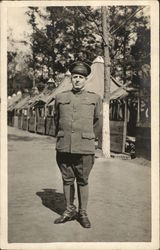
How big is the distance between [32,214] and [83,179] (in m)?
0.68

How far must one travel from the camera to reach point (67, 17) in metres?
4.19

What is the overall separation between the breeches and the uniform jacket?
79 mm

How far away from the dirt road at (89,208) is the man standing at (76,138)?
155 millimetres

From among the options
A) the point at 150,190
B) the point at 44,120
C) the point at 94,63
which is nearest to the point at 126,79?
the point at 94,63

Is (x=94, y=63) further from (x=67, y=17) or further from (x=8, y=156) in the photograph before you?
(x=8, y=156)

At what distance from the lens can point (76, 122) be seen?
335 cm

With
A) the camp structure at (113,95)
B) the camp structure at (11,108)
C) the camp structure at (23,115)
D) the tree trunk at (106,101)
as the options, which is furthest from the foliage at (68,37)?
the camp structure at (23,115)

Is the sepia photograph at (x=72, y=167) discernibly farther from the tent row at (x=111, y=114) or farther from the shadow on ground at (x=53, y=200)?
the tent row at (x=111, y=114)

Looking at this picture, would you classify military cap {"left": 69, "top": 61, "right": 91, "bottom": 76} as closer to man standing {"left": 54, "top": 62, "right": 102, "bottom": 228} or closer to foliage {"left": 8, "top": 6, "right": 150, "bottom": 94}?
man standing {"left": 54, "top": 62, "right": 102, "bottom": 228}

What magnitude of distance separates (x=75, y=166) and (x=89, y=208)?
581 millimetres

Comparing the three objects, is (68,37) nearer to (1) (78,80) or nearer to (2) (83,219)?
(1) (78,80)

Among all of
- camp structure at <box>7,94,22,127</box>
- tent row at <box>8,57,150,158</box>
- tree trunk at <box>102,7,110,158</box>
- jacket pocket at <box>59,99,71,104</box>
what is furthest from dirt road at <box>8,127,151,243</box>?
tent row at <box>8,57,150,158</box>

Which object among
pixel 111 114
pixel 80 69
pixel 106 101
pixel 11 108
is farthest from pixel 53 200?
pixel 111 114

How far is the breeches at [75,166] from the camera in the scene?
10.9 feet
